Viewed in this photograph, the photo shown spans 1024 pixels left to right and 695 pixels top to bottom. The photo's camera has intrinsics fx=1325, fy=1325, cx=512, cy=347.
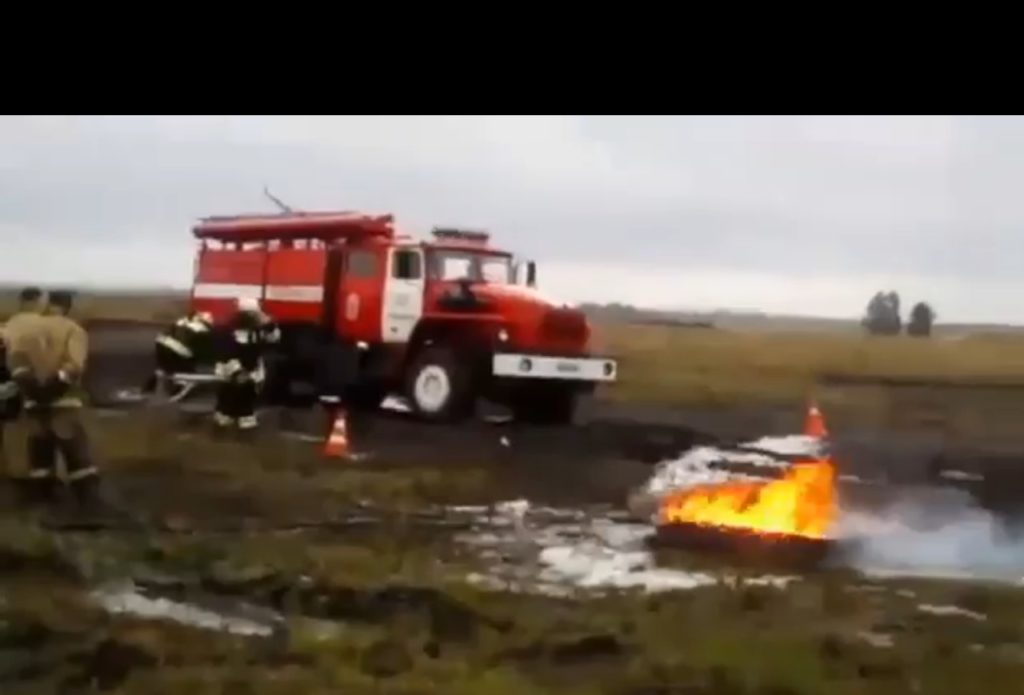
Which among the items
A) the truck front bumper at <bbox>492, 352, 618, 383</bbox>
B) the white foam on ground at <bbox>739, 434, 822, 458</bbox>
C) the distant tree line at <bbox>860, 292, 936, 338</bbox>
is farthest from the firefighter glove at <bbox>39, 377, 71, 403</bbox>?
the distant tree line at <bbox>860, 292, 936, 338</bbox>

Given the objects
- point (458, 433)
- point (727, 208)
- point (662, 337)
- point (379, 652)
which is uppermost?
point (727, 208)

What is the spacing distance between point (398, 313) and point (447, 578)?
35.2 inches

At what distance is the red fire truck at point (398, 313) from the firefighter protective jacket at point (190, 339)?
0.05 metres

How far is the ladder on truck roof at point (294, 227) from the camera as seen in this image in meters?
3.09

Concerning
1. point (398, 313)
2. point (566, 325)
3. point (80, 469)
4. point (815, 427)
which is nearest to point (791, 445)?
point (815, 427)

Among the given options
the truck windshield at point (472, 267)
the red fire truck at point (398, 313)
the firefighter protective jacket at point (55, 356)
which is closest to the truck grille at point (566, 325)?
the red fire truck at point (398, 313)

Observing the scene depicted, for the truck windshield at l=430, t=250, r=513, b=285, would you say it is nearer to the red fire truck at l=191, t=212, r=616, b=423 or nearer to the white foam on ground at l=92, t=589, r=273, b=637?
the red fire truck at l=191, t=212, r=616, b=423

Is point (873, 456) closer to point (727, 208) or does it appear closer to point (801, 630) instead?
point (801, 630)

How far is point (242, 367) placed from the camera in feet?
10.3

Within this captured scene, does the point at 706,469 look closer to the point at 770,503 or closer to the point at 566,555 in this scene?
the point at 770,503

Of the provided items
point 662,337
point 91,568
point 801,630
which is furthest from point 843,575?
point 91,568
